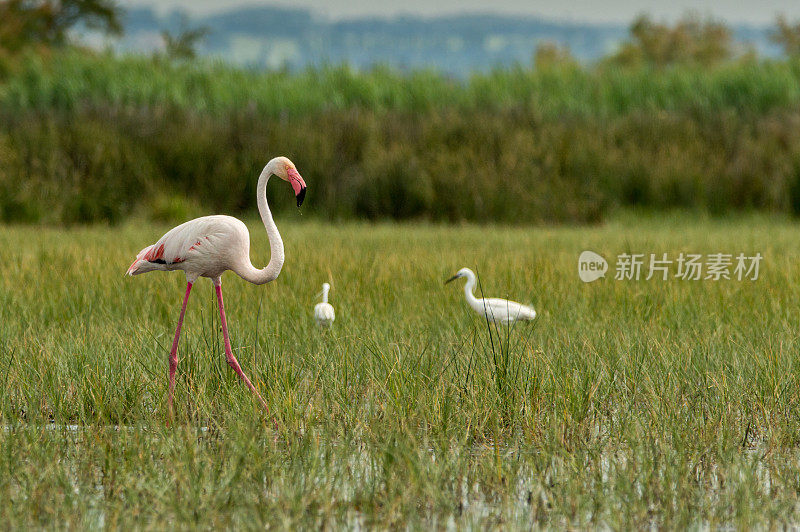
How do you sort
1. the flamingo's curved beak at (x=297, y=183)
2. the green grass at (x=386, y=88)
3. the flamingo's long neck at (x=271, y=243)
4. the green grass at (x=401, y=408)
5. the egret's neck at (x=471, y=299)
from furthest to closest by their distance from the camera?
1. the green grass at (x=386, y=88)
2. the egret's neck at (x=471, y=299)
3. the flamingo's long neck at (x=271, y=243)
4. the flamingo's curved beak at (x=297, y=183)
5. the green grass at (x=401, y=408)

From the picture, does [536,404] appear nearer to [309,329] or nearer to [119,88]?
[309,329]

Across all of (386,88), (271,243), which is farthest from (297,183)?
(386,88)

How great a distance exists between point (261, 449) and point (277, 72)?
696 inches

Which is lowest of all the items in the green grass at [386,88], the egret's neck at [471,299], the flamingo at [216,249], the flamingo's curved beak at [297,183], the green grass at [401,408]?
the green grass at [401,408]

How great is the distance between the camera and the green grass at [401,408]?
10.6 feet

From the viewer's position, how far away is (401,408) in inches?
161

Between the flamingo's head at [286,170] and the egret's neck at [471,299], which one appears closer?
the flamingo's head at [286,170]

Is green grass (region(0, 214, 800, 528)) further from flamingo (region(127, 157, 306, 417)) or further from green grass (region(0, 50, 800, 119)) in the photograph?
green grass (region(0, 50, 800, 119))

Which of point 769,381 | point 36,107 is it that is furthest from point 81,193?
point 769,381

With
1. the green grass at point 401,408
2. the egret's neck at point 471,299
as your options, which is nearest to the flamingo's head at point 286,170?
the green grass at point 401,408

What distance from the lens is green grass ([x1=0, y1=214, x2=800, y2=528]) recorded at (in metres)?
3.22

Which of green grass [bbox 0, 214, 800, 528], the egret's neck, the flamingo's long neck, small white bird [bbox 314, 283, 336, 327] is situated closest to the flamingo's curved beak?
the flamingo's long neck

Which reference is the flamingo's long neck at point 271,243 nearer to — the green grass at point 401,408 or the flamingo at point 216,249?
the flamingo at point 216,249

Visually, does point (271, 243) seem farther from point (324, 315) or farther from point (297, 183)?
point (324, 315)
